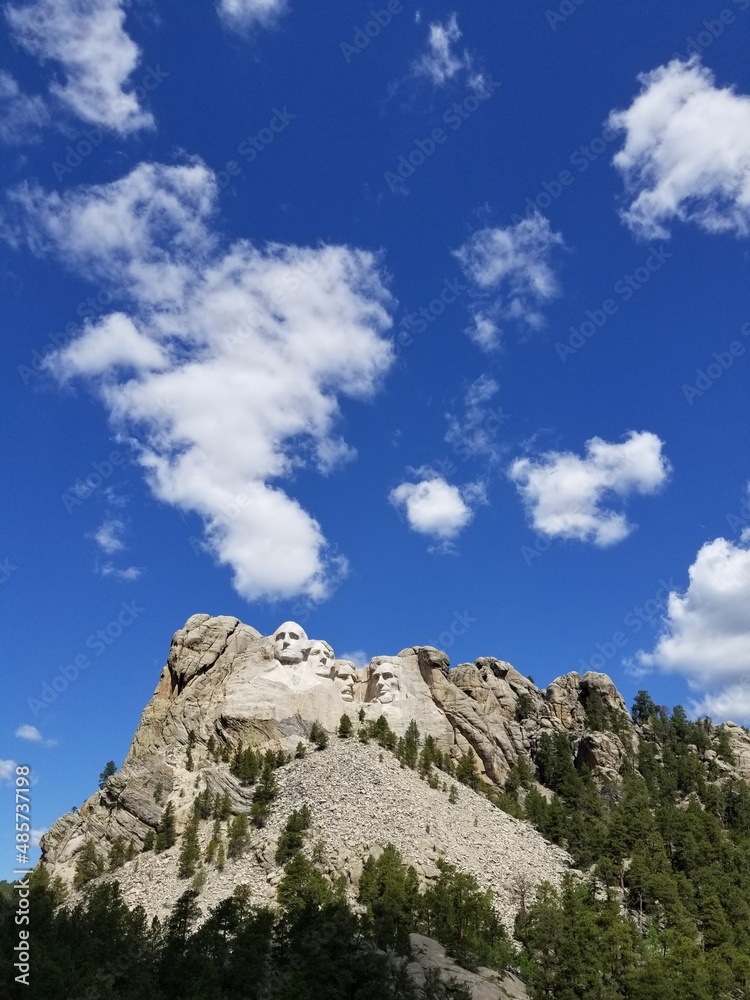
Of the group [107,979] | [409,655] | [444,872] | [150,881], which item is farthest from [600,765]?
[107,979]

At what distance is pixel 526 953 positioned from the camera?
2250 inches

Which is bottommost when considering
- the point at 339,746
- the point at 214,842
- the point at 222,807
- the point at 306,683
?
the point at 214,842

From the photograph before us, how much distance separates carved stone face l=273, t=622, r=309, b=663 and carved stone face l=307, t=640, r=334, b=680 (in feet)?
3.20

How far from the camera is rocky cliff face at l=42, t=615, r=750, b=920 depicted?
68.3 meters

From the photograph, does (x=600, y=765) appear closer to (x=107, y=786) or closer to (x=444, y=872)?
(x=444, y=872)

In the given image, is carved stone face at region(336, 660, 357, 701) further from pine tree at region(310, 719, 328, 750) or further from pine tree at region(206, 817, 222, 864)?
pine tree at region(206, 817, 222, 864)

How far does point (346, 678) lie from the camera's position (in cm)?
10025

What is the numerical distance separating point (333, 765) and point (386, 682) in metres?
21.4

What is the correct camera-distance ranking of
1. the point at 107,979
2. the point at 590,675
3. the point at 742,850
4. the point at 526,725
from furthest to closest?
the point at 590,675, the point at 526,725, the point at 742,850, the point at 107,979

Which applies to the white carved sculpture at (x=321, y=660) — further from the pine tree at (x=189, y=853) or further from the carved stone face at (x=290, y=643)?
the pine tree at (x=189, y=853)

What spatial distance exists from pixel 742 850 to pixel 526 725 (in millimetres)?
28425

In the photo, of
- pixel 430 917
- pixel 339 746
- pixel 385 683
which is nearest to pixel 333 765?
pixel 339 746

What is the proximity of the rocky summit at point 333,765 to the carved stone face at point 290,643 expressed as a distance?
0.18m

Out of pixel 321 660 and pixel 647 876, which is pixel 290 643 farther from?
pixel 647 876
